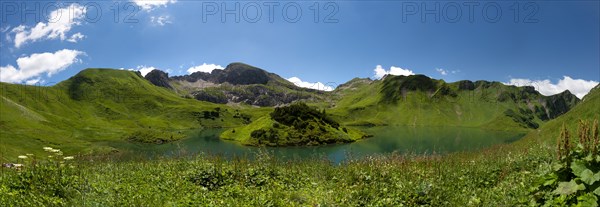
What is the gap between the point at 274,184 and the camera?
15656 millimetres

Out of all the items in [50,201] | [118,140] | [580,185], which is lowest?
[118,140]

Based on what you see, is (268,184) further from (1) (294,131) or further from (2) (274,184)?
(1) (294,131)

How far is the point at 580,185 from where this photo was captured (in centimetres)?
804

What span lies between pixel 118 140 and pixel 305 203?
17176 cm

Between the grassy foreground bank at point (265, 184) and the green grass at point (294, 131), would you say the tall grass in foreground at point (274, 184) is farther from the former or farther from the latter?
the green grass at point (294, 131)

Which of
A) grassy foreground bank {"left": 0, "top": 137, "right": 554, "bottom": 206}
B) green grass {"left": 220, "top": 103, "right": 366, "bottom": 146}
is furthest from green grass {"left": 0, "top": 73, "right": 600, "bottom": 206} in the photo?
green grass {"left": 220, "top": 103, "right": 366, "bottom": 146}

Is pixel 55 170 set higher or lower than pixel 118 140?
higher

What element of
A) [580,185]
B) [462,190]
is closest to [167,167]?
[462,190]

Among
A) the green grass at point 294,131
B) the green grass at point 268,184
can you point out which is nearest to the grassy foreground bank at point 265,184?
the green grass at point 268,184

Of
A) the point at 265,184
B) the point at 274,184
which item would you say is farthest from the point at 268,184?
the point at 265,184

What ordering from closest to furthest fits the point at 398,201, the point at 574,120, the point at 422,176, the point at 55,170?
1. the point at 398,201
2. the point at 55,170
3. the point at 422,176
4. the point at 574,120

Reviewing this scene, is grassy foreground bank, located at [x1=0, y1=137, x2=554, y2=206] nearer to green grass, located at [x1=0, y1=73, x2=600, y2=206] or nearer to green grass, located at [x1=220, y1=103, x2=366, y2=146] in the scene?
green grass, located at [x1=0, y1=73, x2=600, y2=206]

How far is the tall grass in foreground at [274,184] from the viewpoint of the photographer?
11320 millimetres

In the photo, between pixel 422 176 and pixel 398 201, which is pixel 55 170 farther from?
pixel 422 176
